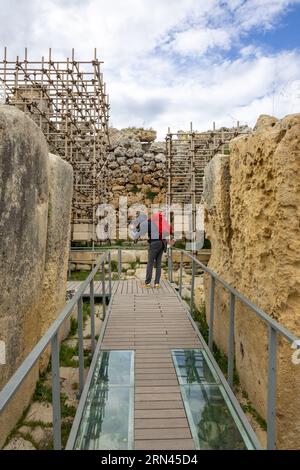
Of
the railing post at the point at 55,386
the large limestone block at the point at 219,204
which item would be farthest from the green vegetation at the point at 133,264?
the railing post at the point at 55,386

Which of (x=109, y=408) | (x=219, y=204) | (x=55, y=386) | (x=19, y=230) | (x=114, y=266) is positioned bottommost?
(x=109, y=408)

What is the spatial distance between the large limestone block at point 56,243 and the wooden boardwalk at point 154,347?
0.74 metres

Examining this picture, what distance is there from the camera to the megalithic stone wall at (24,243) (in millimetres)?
3193

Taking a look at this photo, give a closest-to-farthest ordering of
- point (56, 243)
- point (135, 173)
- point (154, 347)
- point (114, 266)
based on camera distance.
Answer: point (154, 347)
point (56, 243)
point (114, 266)
point (135, 173)

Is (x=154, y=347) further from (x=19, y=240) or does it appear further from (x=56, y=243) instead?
(x=19, y=240)

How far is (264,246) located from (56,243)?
245 cm

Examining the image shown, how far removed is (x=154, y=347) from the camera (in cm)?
458

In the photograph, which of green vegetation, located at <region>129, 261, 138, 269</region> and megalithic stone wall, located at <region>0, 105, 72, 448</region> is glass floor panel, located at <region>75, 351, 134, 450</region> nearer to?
megalithic stone wall, located at <region>0, 105, 72, 448</region>

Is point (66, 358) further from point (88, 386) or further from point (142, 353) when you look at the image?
point (88, 386)

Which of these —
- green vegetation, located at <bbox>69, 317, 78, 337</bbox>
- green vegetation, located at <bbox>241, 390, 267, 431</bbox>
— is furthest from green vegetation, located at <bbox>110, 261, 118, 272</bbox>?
green vegetation, located at <bbox>241, 390, 267, 431</bbox>

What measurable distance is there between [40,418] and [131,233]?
37.4ft

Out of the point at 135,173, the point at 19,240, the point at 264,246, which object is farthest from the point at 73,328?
the point at 135,173

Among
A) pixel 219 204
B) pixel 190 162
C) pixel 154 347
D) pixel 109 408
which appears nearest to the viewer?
pixel 109 408
